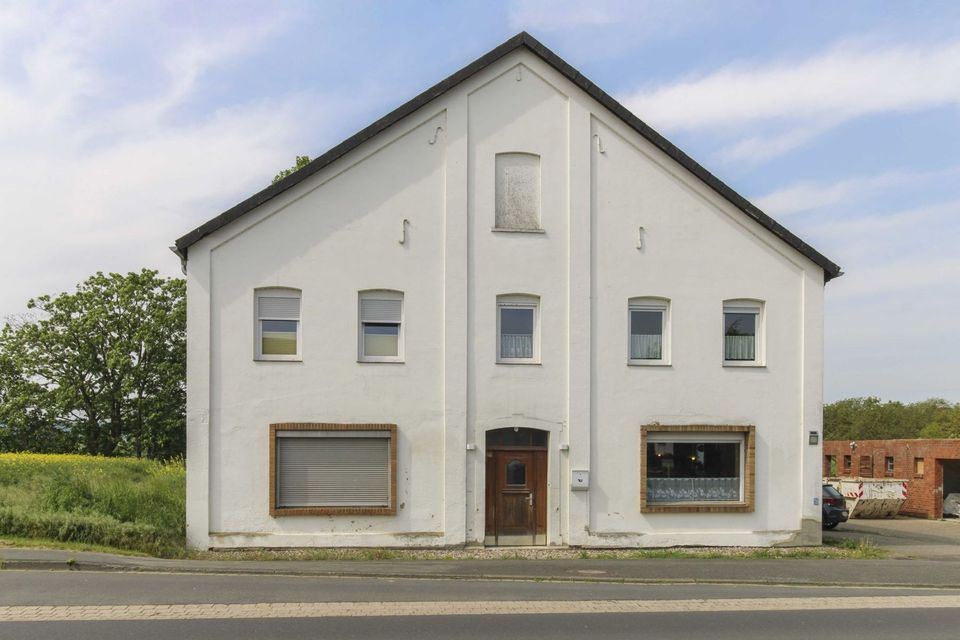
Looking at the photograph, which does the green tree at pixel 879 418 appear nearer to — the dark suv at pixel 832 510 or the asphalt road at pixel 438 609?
the dark suv at pixel 832 510

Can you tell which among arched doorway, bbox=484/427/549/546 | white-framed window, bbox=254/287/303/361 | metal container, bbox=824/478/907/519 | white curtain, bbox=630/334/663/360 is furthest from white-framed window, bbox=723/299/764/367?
metal container, bbox=824/478/907/519

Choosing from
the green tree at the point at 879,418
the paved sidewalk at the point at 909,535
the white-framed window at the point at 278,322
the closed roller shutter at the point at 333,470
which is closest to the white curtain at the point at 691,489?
the paved sidewalk at the point at 909,535

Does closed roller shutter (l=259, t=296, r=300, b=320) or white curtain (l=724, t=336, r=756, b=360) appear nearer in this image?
closed roller shutter (l=259, t=296, r=300, b=320)

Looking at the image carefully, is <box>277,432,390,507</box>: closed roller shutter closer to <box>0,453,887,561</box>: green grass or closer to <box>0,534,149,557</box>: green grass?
<box>0,453,887,561</box>: green grass

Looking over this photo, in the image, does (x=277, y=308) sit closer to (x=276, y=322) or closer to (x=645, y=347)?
(x=276, y=322)

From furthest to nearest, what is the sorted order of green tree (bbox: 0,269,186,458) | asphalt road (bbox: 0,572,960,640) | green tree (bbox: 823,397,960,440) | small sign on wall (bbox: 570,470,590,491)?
green tree (bbox: 823,397,960,440), green tree (bbox: 0,269,186,458), small sign on wall (bbox: 570,470,590,491), asphalt road (bbox: 0,572,960,640)

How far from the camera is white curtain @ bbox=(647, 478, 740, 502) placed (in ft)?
62.9

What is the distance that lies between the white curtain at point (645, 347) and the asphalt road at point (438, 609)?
18.8ft

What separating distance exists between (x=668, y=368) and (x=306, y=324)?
7.29 metres

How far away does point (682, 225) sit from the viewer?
19.5 metres

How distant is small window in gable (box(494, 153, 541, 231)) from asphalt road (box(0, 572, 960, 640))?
7532 millimetres

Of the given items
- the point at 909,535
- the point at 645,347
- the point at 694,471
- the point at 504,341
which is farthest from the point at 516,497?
the point at 909,535

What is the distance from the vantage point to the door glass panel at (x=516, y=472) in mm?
18719

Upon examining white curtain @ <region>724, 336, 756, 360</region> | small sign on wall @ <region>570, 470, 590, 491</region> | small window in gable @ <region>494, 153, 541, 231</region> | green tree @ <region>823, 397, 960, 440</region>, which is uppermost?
small window in gable @ <region>494, 153, 541, 231</region>
